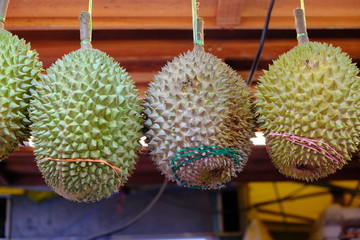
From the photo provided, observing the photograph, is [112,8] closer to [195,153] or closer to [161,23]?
[161,23]

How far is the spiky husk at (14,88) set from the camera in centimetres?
158

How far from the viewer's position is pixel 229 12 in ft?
7.50

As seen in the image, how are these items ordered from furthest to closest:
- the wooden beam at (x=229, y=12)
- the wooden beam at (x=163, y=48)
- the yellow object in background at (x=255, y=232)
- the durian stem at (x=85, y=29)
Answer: the yellow object in background at (x=255, y=232) < the wooden beam at (x=163, y=48) < the wooden beam at (x=229, y=12) < the durian stem at (x=85, y=29)

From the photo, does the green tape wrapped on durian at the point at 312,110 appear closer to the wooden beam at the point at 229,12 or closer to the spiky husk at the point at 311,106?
the spiky husk at the point at 311,106

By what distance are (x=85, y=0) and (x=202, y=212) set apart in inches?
121

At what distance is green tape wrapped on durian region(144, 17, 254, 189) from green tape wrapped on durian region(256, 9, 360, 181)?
115mm

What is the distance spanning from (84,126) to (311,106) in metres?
0.76

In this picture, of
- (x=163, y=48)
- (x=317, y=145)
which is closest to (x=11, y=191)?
(x=163, y=48)

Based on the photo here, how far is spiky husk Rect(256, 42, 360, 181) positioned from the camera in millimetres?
1551

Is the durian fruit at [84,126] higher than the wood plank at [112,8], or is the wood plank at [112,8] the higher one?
the wood plank at [112,8]

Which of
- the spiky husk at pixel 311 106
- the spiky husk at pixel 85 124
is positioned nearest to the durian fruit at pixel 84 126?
the spiky husk at pixel 85 124

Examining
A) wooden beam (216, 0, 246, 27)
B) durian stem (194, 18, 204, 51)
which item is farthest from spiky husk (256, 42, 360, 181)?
wooden beam (216, 0, 246, 27)

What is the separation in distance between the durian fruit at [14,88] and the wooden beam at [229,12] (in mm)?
965

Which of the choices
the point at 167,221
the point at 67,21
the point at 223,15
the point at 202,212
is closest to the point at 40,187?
the point at 167,221
